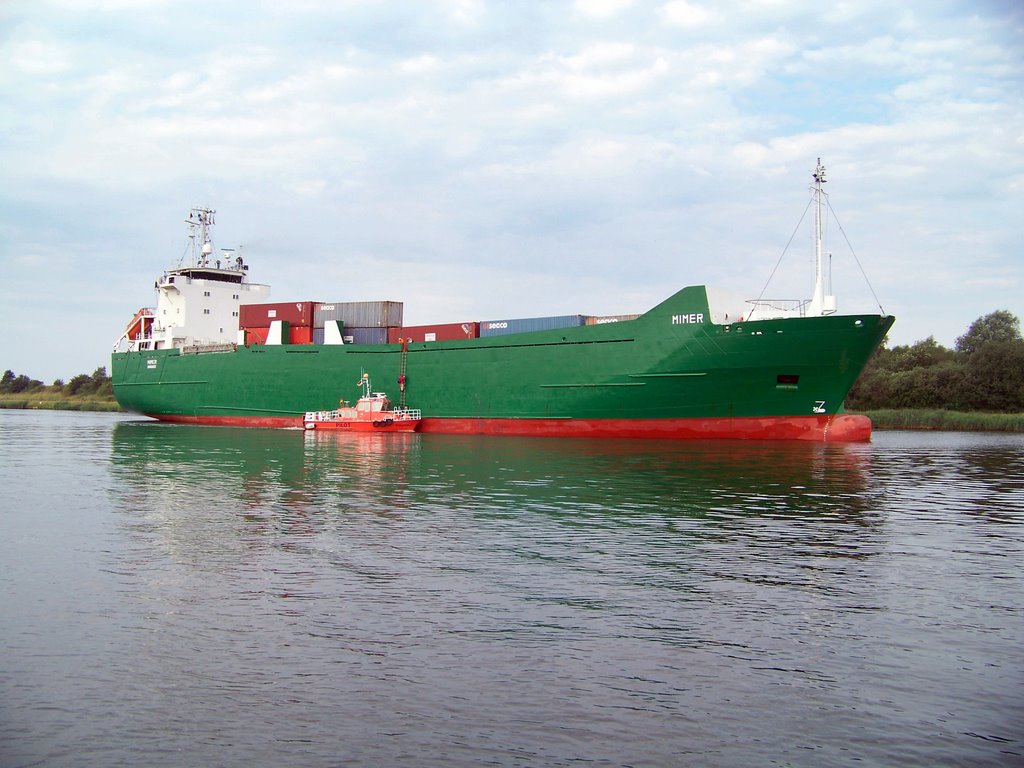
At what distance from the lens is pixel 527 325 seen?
121 ft

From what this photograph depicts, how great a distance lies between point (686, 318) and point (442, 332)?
12707mm

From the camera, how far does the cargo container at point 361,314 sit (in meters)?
42.1

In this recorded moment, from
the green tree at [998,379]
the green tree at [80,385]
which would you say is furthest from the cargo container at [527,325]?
the green tree at [80,385]

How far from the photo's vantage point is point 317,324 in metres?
44.2

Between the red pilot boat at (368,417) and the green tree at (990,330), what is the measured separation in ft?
189

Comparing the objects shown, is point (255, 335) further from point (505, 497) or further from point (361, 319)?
point (505, 497)

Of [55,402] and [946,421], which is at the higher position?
[55,402]

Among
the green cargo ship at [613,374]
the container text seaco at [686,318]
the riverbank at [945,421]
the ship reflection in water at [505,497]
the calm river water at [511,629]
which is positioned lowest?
the calm river water at [511,629]

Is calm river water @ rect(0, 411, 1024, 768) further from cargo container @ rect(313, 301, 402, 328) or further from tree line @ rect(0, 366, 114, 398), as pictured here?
tree line @ rect(0, 366, 114, 398)

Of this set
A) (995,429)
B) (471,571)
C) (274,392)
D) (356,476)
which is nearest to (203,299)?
(274,392)

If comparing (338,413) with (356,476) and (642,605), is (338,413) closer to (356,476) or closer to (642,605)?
(356,476)

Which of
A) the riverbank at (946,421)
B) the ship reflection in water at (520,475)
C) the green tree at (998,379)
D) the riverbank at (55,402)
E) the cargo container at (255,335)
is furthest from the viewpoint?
the riverbank at (55,402)

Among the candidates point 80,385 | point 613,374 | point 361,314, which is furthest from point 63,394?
point 613,374

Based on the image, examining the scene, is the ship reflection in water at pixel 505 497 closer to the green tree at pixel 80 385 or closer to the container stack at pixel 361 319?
the container stack at pixel 361 319
